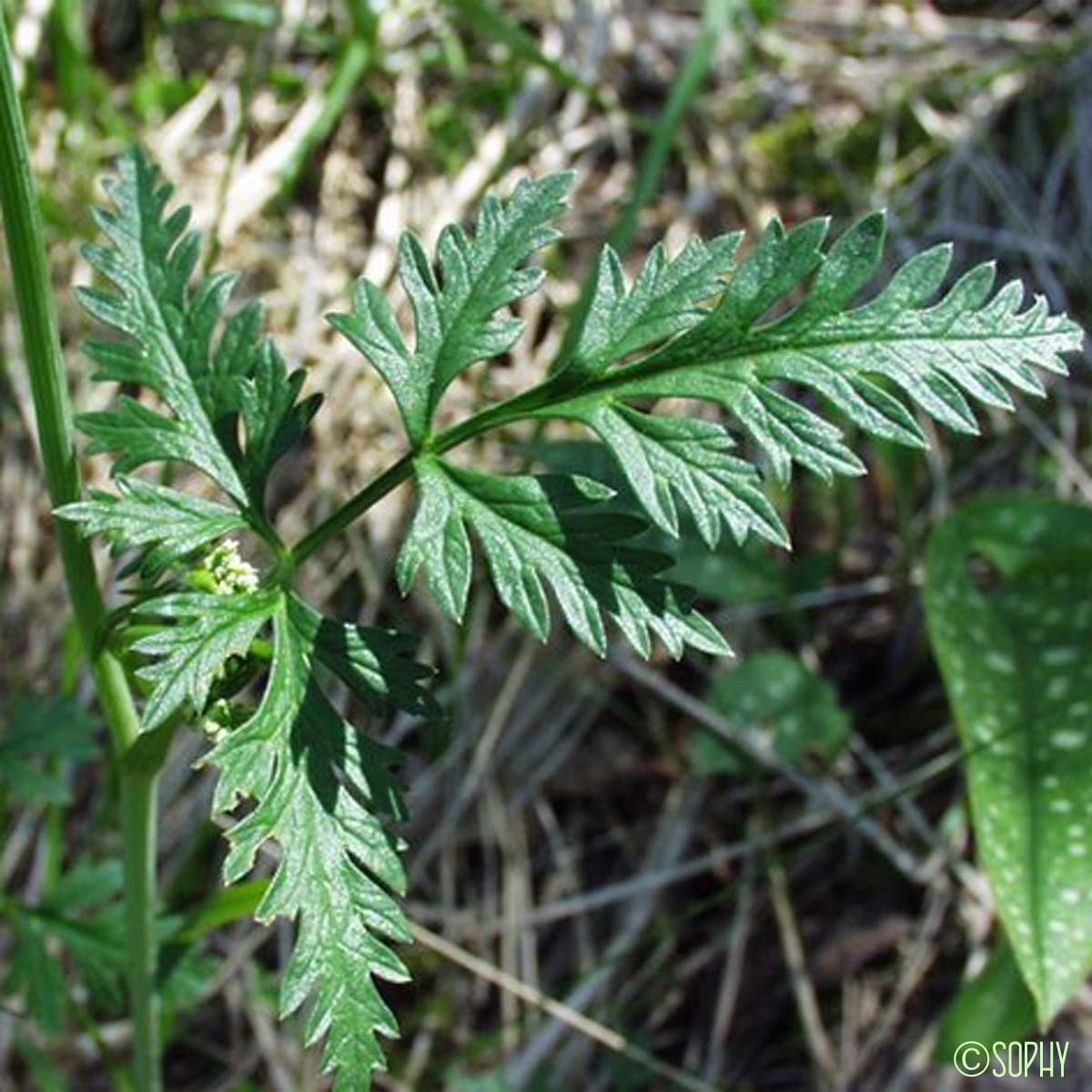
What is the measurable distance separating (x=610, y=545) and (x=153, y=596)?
1.03 ft

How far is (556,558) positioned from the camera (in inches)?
41.0

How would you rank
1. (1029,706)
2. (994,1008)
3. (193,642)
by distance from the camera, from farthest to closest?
(1029,706) < (994,1008) < (193,642)

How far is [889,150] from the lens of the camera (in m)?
2.74

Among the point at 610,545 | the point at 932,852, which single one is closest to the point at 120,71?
the point at 932,852

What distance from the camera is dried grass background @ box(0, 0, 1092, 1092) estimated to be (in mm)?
2078

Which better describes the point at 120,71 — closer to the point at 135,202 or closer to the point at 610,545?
the point at 135,202

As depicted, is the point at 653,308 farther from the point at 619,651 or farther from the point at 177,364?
the point at 619,651

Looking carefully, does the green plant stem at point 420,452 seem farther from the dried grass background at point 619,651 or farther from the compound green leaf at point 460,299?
the dried grass background at point 619,651

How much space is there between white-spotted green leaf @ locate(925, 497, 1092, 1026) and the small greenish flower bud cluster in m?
1.00

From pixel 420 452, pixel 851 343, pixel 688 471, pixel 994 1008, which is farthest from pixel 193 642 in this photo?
pixel 994 1008

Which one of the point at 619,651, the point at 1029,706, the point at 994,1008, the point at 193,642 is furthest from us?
the point at 619,651

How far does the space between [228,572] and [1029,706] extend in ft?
4.00

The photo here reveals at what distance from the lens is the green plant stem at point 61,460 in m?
1.03

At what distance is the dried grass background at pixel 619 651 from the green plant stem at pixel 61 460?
0.41 metres
